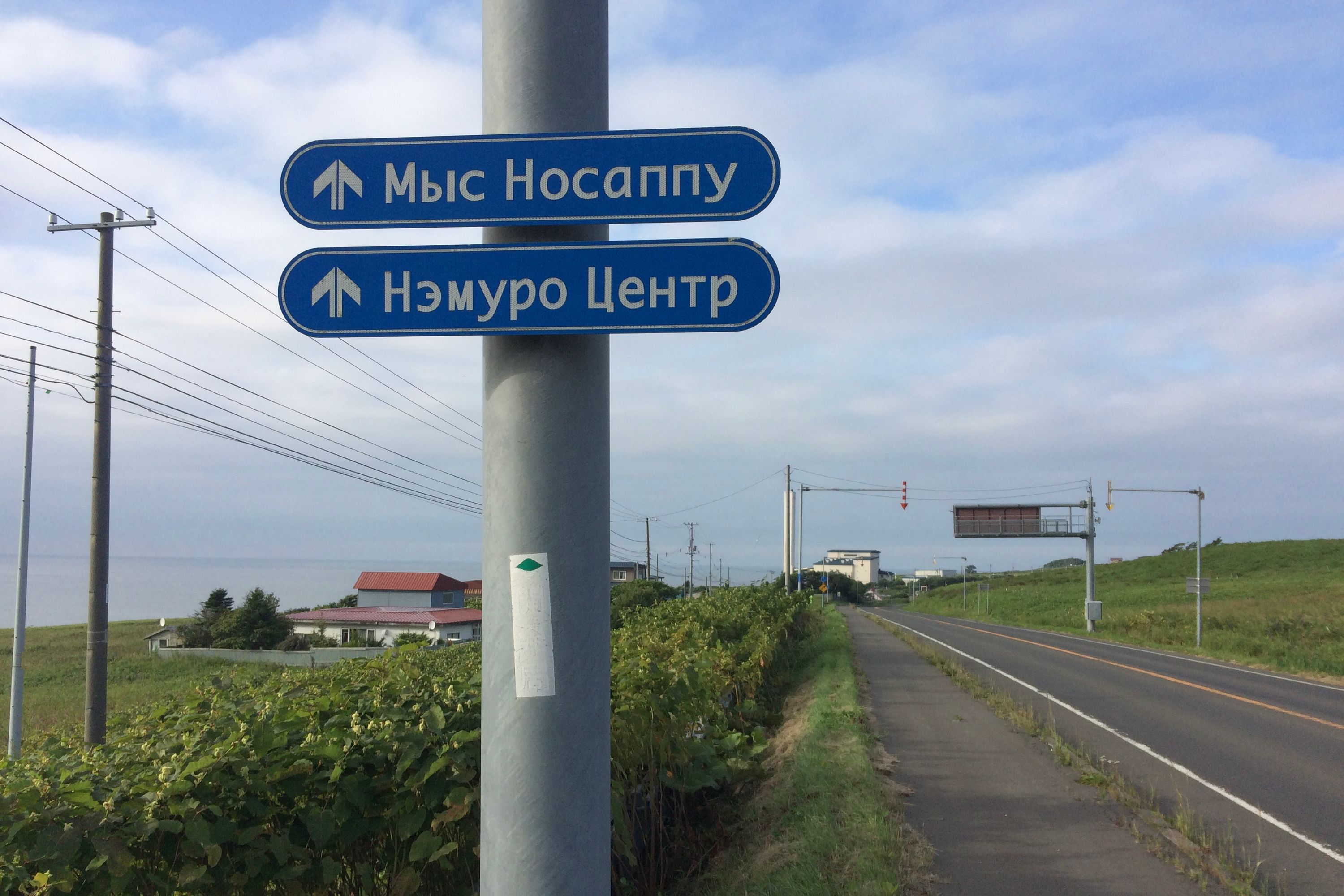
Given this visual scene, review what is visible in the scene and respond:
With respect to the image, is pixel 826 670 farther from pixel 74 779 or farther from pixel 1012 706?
pixel 74 779

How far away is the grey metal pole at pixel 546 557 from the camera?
2.09 m

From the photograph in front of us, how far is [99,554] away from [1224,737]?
61.0 feet

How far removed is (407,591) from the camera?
269ft

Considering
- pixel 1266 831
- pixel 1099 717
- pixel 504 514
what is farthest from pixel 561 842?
pixel 1099 717

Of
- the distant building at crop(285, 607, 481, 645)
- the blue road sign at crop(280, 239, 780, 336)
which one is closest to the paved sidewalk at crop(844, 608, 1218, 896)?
the blue road sign at crop(280, 239, 780, 336)

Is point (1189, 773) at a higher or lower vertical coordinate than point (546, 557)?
lower

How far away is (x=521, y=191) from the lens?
2.29m

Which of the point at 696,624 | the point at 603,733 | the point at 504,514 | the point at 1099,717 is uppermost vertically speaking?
the point at 504,514

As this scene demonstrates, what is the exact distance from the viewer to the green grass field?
31.7 m

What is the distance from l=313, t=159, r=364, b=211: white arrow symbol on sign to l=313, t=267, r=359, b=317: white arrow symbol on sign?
0.64 ft

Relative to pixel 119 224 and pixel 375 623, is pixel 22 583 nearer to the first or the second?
pixel 119 224

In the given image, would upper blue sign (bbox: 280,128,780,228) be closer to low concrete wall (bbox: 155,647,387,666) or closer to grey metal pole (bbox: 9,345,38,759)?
grey metal pole (bbox: 9,345,38,759)

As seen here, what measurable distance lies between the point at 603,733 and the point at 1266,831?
7.52 m

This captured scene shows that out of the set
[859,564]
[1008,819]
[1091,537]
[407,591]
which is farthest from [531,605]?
[859,564]
